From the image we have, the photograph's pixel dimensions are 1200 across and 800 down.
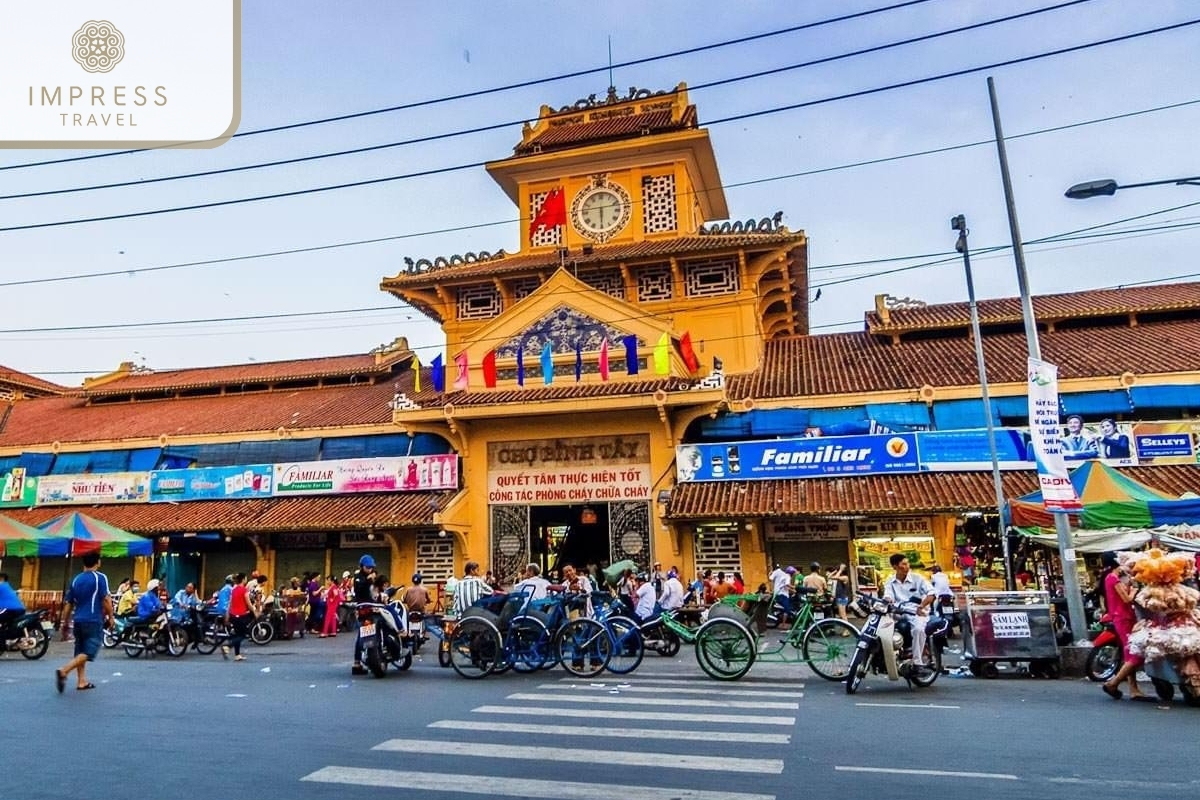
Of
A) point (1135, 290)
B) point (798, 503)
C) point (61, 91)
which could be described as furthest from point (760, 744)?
point (1135, 290)

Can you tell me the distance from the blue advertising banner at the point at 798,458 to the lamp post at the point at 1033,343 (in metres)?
5.89

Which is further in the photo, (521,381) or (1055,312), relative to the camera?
(1055,312)

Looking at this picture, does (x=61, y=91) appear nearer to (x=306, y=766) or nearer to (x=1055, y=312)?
(x=306, y=766)

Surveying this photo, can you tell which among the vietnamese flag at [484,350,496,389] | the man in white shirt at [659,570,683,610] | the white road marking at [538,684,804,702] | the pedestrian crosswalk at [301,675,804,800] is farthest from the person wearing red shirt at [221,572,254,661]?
Result: the vietnamese flag at [484,350,496,389]

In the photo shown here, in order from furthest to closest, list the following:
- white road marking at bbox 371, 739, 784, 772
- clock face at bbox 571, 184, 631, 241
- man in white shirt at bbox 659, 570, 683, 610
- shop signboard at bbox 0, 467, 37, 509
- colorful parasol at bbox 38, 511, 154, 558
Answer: shop signboard at bbox 0, 467, 37, 509
clock face at bbox 571, 184, 631, 241
colorful parasol at bbox 38, 511, 154, 558
man in white shirt at bbox 659, 570, 683, 610
white road marking at bbox 371, 739, 784, 772

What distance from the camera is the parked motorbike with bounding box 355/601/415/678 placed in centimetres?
1139

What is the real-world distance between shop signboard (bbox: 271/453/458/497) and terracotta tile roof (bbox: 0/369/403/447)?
162 centimetres

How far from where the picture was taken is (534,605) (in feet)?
38.2

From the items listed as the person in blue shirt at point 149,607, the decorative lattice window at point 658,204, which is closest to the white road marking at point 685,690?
the person in blue shirt at point 149,607

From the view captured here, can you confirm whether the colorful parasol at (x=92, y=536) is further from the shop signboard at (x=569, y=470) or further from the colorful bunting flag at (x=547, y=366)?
the colorful bunting flag at (x=547, y=366)

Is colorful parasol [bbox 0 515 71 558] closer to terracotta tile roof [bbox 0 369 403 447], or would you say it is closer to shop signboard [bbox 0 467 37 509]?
terracotta tile roof [bbox 0 369 403 447]

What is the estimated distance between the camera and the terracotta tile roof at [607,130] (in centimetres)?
2420

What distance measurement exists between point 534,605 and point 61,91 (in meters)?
8.25

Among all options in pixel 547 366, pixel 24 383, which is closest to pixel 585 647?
pixel 547 366
